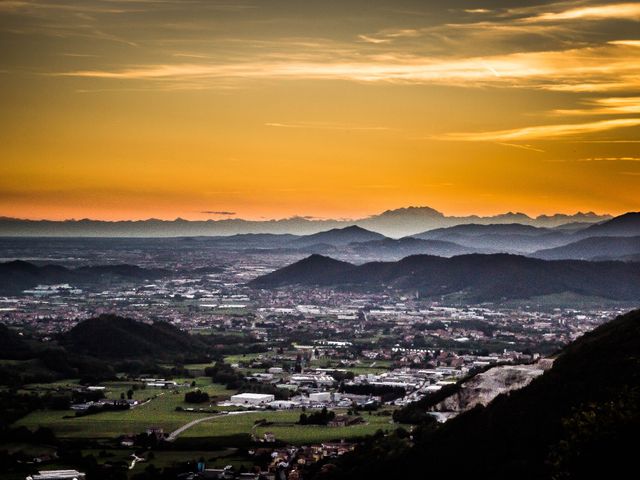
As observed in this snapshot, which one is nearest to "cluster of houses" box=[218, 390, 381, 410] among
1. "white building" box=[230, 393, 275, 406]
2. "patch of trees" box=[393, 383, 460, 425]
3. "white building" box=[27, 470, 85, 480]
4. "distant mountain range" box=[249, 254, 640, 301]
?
"white building" box=[230, 393, 275, 406]

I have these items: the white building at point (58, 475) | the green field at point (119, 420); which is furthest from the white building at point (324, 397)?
the white building at point (58, 475)

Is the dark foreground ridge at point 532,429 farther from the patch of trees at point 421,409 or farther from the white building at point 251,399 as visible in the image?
the white building at point 251,399

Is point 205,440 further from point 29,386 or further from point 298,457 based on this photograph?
point 29,386

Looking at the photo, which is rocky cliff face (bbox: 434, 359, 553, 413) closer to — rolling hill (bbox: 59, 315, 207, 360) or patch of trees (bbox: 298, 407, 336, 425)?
patch of trees (bbox: 298, 407, 336, 425)

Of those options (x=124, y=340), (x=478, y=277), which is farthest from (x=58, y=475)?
(x=478, y=277)

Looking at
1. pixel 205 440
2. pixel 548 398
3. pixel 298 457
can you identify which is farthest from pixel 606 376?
pixel 205 440
